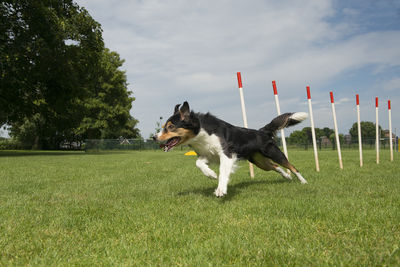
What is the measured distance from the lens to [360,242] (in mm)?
2754

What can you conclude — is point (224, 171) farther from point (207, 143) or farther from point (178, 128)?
point (178, 128)

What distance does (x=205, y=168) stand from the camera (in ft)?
16.4

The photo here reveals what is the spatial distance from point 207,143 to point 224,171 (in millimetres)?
600

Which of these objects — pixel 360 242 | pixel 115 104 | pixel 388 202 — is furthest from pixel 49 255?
pixel 115 104

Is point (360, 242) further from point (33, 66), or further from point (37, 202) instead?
point (33, 66)

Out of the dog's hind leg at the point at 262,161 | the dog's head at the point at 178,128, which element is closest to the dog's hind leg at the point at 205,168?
the dog's head at the point at 178,128

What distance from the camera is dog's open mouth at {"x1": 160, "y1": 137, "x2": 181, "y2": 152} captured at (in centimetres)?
475

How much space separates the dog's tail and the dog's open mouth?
7.60 feet

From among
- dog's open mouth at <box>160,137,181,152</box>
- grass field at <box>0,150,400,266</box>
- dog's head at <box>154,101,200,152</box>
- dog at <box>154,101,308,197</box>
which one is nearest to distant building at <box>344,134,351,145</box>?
grass field at <box>0,150,400,266</box>

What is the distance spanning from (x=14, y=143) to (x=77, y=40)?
35986 mm

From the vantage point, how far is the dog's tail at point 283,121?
646 cm

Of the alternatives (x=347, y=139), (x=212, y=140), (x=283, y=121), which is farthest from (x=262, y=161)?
(x=347, y=139)

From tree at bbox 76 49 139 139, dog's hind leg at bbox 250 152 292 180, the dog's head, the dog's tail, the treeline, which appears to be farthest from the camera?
tree at bbox 76 49 139 139

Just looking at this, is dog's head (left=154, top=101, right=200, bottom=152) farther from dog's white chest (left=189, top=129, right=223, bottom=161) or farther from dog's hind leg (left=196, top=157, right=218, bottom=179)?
dog's hind leg (left=196, top=157, right=218, bottom=179)
